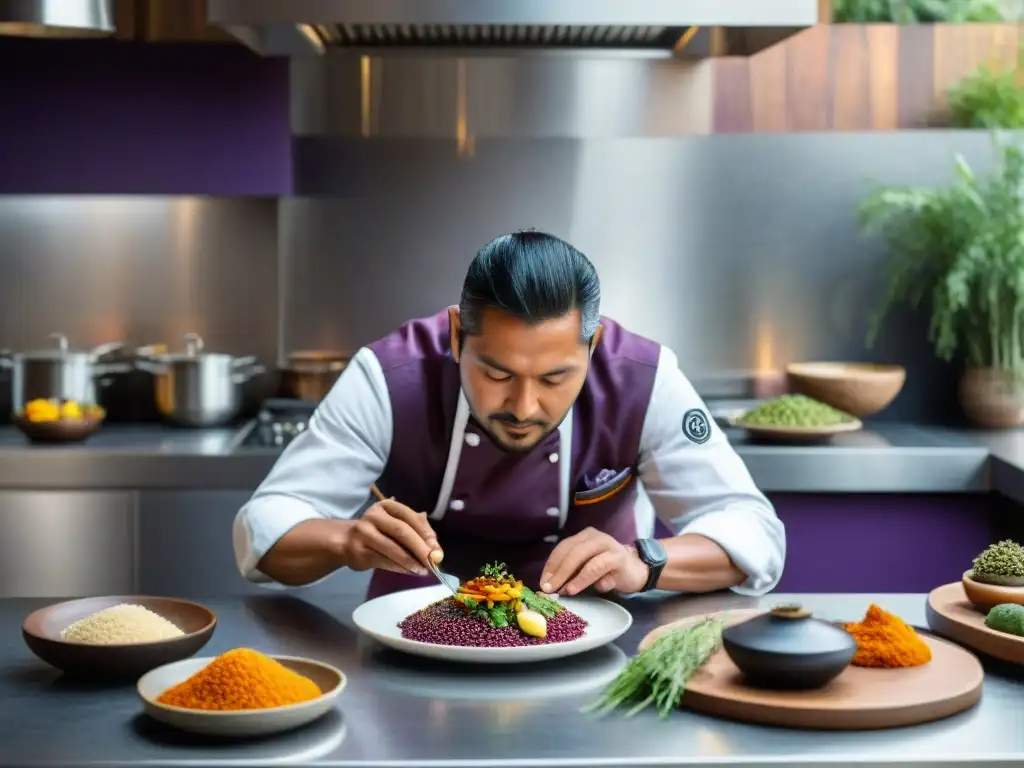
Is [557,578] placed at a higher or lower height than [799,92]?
lower

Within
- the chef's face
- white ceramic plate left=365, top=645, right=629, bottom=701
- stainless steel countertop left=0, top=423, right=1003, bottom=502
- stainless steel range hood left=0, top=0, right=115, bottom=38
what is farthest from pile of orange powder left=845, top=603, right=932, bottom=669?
stainless steel range hood left=0, top=0, right=115, bottom=38

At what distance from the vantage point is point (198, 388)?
4082mm

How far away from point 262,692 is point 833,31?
3338 millimetres

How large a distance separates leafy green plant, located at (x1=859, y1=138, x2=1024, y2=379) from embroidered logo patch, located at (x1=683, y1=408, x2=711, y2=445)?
5.61 feet

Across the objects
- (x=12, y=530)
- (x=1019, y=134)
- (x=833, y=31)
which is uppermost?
(x=833, y=31)

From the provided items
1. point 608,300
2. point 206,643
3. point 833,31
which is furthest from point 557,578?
point 833,31

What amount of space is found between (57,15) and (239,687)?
2.30 m

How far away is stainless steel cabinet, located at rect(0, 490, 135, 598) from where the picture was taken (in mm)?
3660

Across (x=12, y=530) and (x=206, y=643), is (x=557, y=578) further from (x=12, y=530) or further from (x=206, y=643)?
(x=12, y=530)

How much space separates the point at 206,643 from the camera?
1.89m

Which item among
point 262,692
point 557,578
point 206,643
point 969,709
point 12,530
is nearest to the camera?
point 262,692

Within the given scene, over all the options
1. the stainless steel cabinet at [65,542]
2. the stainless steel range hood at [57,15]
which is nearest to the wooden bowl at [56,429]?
the stainless steel cabinet at [65,542]

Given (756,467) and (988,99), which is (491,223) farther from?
(988,99)

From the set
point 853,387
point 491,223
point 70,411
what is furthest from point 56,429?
point 853,387
